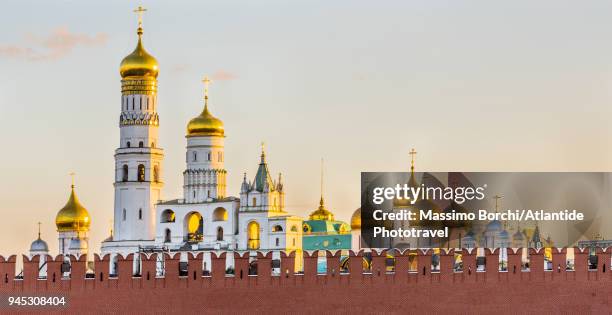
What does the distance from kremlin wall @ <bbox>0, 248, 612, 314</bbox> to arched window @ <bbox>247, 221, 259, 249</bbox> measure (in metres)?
42.2

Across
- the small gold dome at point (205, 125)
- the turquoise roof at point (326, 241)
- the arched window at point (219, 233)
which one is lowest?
the turquoise roof at point (326, 241)

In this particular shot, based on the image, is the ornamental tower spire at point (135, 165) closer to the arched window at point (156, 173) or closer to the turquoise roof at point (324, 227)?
the arched window at point (156, 173)

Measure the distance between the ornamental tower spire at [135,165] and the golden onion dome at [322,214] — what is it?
27.2ft

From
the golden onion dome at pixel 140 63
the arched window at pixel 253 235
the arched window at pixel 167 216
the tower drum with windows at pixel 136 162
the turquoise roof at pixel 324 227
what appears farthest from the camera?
the turquoise roof at pixel 324 227

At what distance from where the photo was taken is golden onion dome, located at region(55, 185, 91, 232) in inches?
3374

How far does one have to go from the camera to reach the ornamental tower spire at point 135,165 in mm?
81875

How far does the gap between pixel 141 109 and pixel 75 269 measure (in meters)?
41.1

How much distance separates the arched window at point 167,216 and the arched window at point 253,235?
3.70 m

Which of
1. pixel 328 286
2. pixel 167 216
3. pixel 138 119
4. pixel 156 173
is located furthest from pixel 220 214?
pixel 328 286

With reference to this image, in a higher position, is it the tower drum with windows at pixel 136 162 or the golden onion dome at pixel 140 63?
the golden onion dome at pixel 140 63

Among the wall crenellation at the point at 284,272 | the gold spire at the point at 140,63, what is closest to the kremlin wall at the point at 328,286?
the wall crenellation at the point at 284,272

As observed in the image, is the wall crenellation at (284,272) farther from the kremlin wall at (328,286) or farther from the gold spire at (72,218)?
the gold spire at (72,218)

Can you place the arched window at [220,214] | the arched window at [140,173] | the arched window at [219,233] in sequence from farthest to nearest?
1. the arched window at [220,214]
2. the arched window at [219,233]
3. the arched window at [140,173]

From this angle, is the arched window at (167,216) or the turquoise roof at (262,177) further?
the arched window at (167,216)
